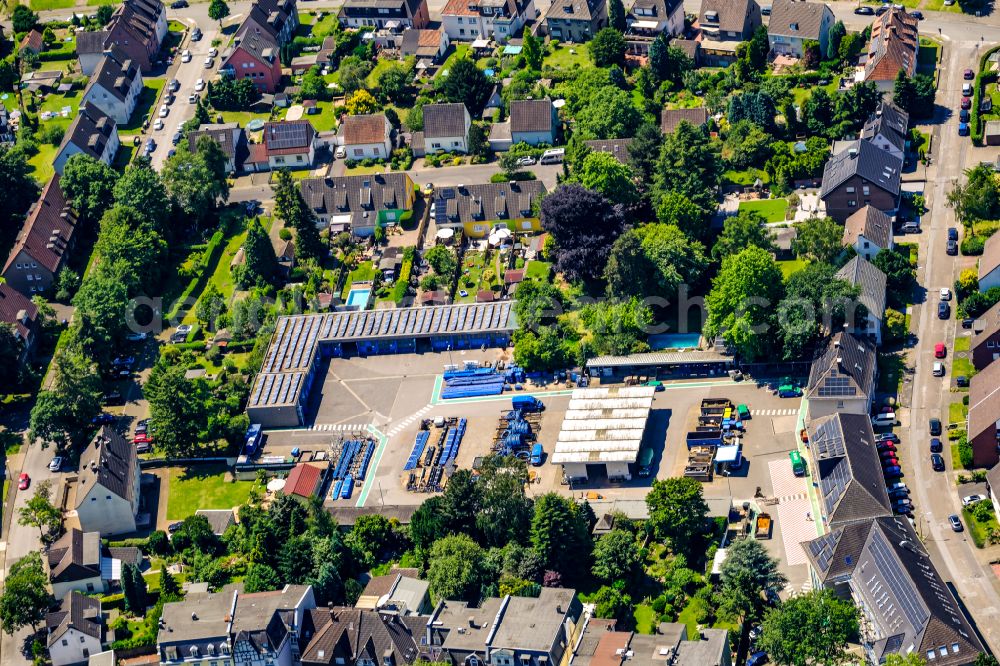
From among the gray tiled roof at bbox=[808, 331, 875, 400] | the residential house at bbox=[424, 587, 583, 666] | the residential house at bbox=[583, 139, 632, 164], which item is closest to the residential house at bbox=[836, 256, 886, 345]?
the gray tiled roof at bbox=[808, 331, 875, 400]

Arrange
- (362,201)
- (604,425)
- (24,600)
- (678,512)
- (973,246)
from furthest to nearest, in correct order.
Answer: (362,201)
(973,246)
(604,425)
(24,600)
(678,512)

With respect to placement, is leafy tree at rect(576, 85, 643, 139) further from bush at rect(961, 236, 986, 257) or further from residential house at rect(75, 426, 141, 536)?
residential house at rect(75, 426, 141, 536)

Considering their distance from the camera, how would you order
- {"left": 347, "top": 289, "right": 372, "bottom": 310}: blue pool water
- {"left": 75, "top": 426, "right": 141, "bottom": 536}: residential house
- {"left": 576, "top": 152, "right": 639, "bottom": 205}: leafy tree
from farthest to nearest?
1. {"left": 347, "top": 289, "right": 372, "bottom": 310}: blue pool water
2. {"left": 576, "top": 152, "right": 639, "bottom": 205}: leafy tree
3. {"left": 75, "top": 426, "right": 141, "bottom": 536}: residential house

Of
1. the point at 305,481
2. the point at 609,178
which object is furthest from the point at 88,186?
the point at 609,178

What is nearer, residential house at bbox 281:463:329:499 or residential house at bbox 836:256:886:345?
residential house at bbox 281:463:329:499

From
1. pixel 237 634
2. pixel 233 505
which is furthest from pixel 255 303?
pixel 237 634

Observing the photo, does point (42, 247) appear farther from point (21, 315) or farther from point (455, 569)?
point (455, 569)

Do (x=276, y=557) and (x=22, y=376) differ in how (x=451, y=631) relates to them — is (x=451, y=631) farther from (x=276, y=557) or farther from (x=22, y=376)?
(x=22, y=376)
